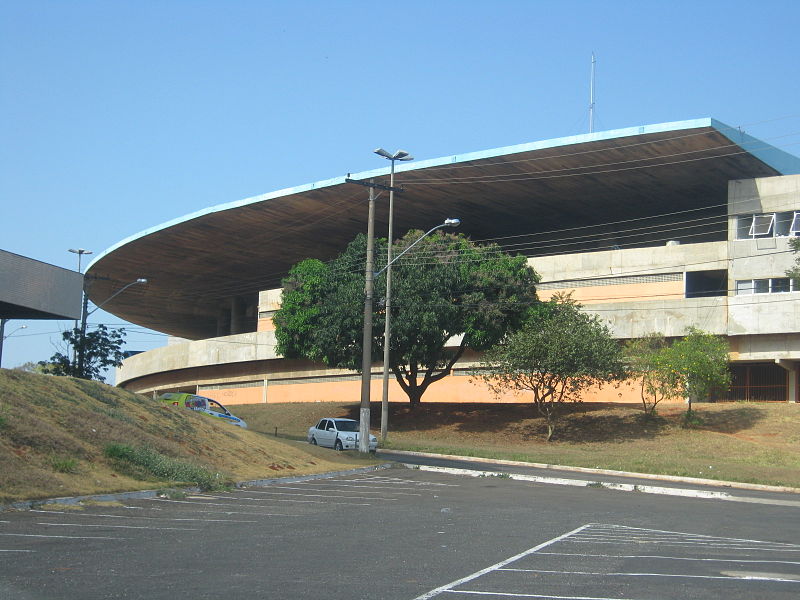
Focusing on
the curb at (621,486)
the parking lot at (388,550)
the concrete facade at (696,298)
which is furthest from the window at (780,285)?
the parking lot at (388,550)

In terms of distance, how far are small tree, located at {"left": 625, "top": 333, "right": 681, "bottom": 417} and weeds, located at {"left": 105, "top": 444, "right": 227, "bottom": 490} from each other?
85.4ft

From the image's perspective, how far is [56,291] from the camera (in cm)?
3045

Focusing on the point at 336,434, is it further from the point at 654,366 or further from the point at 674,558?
the point at 674,558

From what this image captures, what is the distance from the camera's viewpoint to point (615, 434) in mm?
43312

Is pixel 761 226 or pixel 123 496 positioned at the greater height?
pixel 761 226

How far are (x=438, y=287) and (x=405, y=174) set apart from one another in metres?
→ 10.3

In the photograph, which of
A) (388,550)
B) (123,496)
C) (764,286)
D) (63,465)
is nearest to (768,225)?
(764,286)

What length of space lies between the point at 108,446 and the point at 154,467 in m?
1.04

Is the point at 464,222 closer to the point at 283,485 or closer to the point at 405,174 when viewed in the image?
the point at 405,174

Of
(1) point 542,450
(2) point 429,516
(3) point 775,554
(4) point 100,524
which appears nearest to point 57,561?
(4) point 100,524

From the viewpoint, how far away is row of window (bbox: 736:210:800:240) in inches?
1886

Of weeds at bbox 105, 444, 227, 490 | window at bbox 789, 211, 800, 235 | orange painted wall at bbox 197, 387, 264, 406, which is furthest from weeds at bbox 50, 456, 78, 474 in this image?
orange painted wall at bbox 197, 387, 264, 406

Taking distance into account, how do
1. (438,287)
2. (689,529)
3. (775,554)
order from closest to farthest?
(775,554) → (689,529) → (438,287)

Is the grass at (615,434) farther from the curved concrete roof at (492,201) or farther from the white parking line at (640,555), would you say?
the white parking line at (640,555)
